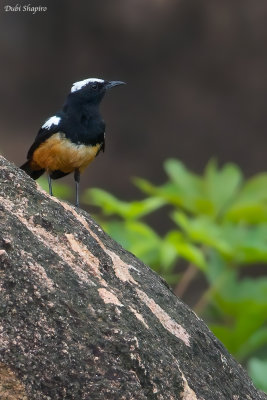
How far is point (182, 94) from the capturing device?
11680 mm

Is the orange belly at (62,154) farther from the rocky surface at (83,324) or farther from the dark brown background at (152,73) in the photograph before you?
the dark brown background at (152,73)

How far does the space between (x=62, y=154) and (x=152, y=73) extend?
7107 mm

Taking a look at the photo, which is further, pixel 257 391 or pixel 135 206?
pixel 135 206

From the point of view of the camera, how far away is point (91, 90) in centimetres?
509

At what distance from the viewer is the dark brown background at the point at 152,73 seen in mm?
11375

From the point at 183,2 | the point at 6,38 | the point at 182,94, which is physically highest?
the point at 183,2

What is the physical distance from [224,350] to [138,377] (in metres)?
0.57

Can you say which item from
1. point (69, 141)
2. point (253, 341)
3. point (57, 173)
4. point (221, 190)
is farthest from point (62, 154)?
point (253, 341)

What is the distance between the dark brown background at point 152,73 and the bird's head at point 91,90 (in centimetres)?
607

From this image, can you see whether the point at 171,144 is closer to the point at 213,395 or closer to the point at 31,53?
the point at 31,53

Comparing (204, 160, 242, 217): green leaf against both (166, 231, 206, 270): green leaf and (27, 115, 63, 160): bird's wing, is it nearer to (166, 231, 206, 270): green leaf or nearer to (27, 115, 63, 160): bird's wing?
(166, 231, 206, 270): green leaf

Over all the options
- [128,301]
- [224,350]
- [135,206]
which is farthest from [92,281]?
[135,206]

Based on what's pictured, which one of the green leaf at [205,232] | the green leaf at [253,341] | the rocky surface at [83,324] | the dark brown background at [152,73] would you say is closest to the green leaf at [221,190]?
the green leaf at [205,232]

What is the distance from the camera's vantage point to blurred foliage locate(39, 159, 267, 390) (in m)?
5.97
